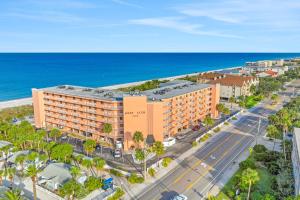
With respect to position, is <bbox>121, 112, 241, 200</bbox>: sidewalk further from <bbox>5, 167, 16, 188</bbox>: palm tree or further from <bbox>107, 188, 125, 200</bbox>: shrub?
<bbox>5, 167, 16, 188</bbox>: palm tree

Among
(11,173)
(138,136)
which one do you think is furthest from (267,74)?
(11,173)

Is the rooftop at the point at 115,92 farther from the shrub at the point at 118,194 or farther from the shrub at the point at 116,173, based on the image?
the shrub at the point at 118,194

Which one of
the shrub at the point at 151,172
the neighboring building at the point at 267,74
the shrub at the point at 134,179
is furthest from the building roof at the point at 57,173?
the neighboring building at the point at 267,74

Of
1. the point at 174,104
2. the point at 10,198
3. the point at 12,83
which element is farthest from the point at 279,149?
the point at 12,83

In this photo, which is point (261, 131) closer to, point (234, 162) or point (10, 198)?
point (234, 162)

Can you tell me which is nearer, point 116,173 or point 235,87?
point 116,173

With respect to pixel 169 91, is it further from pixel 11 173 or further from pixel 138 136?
pixel 11 173
